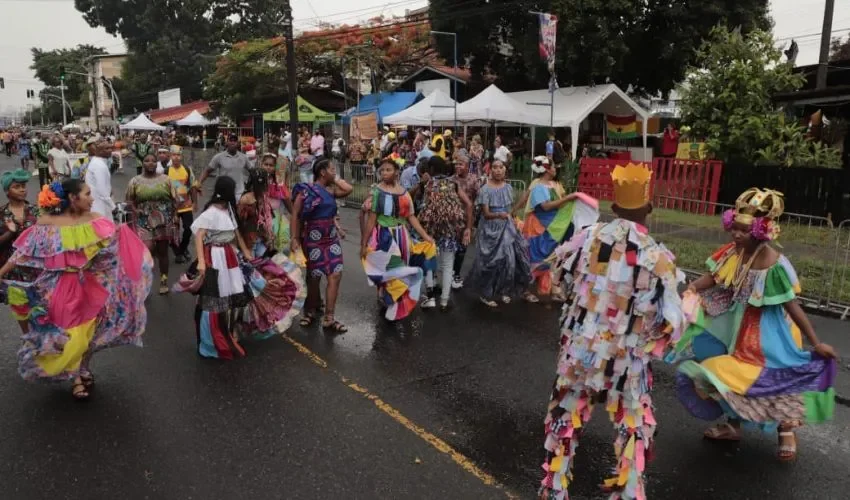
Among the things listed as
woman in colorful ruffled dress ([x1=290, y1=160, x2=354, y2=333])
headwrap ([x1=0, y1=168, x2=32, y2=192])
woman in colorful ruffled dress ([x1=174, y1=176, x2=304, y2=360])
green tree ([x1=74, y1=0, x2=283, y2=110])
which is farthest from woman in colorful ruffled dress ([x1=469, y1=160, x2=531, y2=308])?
green tree ([x1=74, y1=0, x2=283, y2=110])

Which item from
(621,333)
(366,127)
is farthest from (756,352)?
(366,127)

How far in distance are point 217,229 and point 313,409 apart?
5.83 feet

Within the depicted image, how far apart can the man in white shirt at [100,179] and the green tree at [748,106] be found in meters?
12.2

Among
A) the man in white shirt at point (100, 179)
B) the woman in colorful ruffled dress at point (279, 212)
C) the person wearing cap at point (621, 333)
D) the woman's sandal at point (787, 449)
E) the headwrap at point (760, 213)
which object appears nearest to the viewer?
the person wearing cap at point (621, 333)

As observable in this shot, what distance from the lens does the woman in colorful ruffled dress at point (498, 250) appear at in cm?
729

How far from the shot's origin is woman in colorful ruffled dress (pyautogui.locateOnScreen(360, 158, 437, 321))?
6289 mm

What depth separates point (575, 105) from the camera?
2041 centimetres

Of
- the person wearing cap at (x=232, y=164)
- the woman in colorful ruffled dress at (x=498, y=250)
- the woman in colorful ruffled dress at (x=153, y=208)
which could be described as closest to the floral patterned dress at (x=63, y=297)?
the woman in colorful ruffled dress at (x=153, y=208)

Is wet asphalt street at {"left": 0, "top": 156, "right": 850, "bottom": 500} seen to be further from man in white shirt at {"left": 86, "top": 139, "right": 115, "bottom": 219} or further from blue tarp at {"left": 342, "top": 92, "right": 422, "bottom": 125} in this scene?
blue tarp at {"left": 342, "top": 92, "right": 422, "bottom": 125}

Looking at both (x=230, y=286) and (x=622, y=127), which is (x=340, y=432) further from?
(x=622, y=127)

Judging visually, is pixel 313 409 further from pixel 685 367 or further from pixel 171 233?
pixel 171 233

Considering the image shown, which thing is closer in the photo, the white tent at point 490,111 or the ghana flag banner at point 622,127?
the white tent at point 490,111

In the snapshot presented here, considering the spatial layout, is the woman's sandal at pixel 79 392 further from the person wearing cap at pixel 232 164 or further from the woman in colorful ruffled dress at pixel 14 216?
the person wearing cap at pixel 232 164

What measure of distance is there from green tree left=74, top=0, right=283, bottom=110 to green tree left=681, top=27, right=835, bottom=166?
53077 mm
